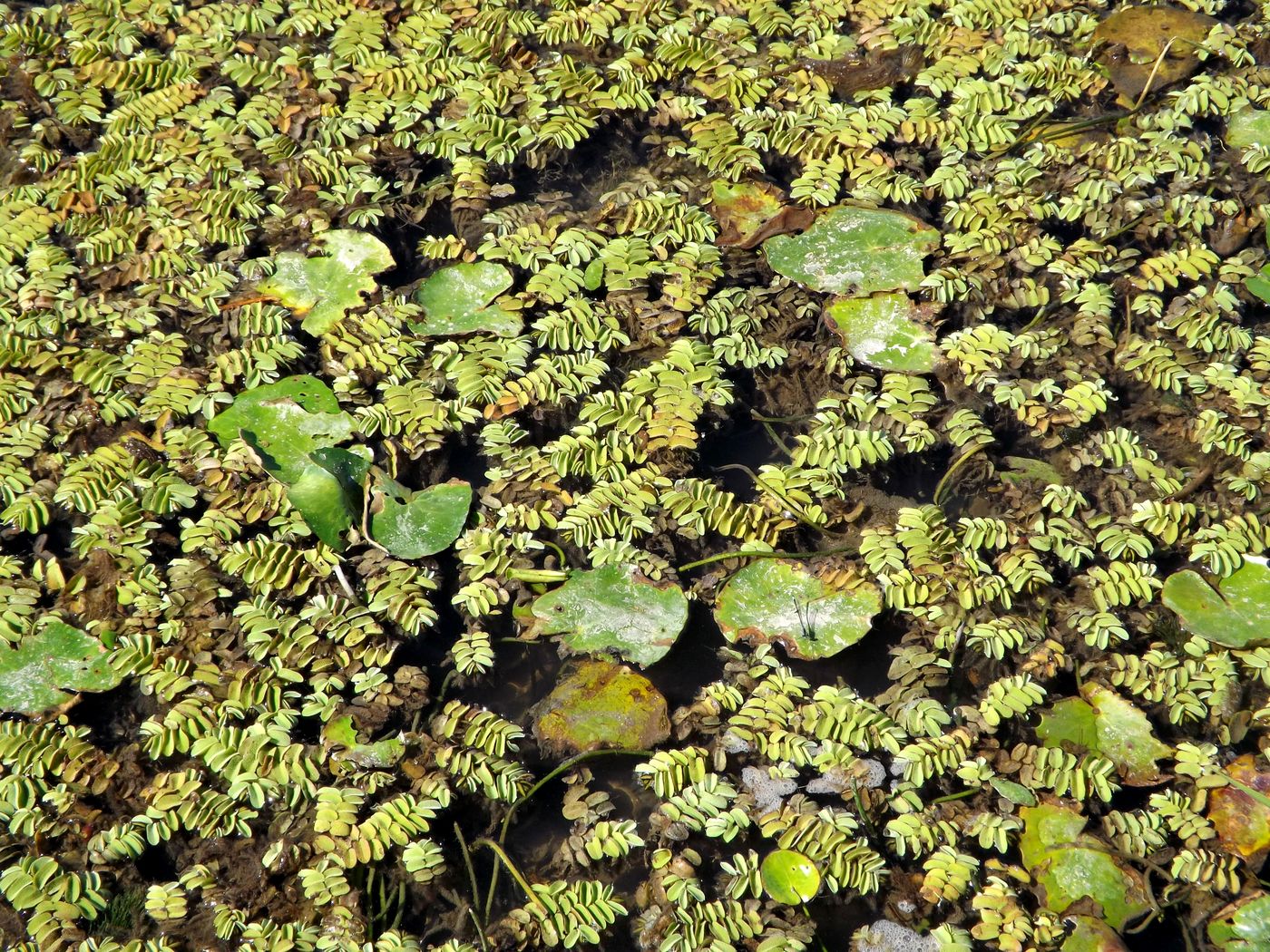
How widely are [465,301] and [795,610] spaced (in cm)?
172

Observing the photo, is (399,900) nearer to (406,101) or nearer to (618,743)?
(618,743)

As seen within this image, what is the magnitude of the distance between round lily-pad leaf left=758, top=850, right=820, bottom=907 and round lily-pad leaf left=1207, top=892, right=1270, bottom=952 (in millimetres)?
1063

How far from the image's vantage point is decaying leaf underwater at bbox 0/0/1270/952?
A: 291 centimetres

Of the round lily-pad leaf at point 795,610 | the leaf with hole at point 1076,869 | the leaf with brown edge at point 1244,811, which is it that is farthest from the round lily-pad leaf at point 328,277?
the leaf with brown edge at point 1244,811

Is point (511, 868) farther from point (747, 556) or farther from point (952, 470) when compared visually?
point (952, 470)

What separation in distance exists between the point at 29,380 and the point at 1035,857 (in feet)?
11.9

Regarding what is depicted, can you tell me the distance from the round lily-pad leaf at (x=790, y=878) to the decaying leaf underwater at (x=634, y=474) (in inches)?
0.5

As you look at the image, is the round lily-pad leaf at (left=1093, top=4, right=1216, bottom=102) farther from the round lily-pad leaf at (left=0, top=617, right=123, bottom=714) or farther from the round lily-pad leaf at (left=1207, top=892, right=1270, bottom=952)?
the round lily-pad leaf at (left=0, top=617, right=123, bottom=714)

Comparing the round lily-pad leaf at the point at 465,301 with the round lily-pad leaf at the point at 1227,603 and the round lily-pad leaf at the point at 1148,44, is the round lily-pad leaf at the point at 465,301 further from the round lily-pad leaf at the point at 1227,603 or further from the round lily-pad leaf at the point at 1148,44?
the round lily-pad leaf at the point at 1148,44

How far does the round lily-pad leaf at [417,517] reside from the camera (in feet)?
11.2

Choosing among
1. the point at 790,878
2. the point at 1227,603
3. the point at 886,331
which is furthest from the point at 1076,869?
the point at 886,331

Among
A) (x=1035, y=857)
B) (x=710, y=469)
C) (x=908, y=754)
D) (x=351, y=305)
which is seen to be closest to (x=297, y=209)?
(x=351, y=305)

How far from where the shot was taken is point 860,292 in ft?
13.4

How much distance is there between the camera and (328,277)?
4.09 metres
